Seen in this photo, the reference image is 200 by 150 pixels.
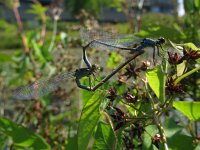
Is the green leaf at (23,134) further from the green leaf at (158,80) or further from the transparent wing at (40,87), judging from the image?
the green leaf at (158,80)

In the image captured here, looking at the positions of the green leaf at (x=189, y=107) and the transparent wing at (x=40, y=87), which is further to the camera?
the transparent wing at (x=40, y=87)

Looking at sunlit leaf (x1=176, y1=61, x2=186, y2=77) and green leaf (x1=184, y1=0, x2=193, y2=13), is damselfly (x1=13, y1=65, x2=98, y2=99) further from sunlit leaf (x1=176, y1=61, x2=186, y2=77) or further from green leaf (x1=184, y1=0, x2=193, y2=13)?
green leaf (x1=184, y1=0, x2=193, y2=13)

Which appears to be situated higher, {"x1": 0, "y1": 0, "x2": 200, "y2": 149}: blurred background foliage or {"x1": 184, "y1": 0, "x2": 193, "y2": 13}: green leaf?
{"x1": 184, "y1": 0, "x2": 193, "y2": 13}: green leaf

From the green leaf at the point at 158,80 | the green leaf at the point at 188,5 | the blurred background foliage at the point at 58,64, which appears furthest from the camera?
the green leaf at the point at 188,5

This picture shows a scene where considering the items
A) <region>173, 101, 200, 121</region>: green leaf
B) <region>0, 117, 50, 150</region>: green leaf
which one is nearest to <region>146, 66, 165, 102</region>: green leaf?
<region>173, 101, 200, 121</region>: green leaf

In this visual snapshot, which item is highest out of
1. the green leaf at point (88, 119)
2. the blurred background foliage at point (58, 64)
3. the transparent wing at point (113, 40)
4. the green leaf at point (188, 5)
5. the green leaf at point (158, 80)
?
the green leaf at point (188, 5)

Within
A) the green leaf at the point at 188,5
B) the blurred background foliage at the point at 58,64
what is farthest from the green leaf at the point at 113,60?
the green leaf at the point at 188,5

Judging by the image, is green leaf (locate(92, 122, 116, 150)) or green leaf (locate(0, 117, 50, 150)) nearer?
green leaf (locate(92, 122, 116, 150))
